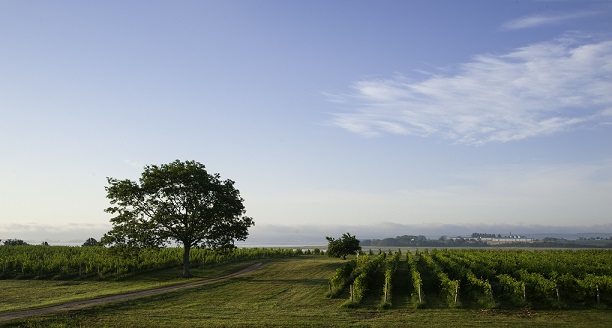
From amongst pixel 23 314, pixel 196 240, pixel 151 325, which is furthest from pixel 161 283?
pixel 151 325

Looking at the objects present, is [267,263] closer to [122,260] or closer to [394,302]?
[122,260]

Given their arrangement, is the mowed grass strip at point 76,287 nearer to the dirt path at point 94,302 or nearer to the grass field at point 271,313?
the grass field at point 271,313

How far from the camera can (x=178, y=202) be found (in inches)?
1770

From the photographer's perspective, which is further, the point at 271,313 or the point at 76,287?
the point at 76,287

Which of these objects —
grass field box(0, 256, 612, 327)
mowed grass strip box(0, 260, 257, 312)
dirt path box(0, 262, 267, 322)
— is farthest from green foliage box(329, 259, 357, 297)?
mowed grass strip box(0, 260, 257, 312)

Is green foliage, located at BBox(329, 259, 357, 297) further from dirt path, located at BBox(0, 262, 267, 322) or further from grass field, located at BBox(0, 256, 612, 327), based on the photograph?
dirt path, located at BBox(0, 262, 267, 322)

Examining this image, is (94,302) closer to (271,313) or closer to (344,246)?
(271,313)

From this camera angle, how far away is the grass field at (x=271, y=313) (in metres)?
22.3

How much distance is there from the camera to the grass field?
22.3m

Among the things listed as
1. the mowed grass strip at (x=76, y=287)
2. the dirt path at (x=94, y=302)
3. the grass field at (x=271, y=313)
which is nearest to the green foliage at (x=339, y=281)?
the grass field at (x=271, y=313)

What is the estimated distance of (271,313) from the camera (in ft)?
82.5

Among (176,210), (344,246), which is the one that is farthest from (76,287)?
(344,246)

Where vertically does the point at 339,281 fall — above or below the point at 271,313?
above

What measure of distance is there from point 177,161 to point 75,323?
25.2 meters
